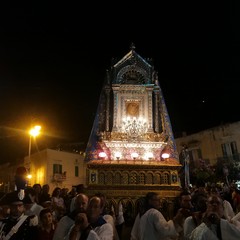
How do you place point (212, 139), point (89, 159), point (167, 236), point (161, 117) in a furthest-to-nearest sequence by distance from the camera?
point (212, 139), point (161, 117), point (89, 159), point (167, 236)

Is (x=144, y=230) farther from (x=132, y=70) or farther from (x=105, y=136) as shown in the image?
(x=132, y=70)

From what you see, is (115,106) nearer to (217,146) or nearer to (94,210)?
(94,210)

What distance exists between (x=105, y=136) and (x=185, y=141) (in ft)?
75.1

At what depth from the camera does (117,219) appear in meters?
9.46

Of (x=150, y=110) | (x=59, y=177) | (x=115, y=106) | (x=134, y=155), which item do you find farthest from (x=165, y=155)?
(x=59, y=177)

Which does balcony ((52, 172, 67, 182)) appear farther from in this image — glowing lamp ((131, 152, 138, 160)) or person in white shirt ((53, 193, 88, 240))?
person in white shirt ((53, 193, 88, 240))

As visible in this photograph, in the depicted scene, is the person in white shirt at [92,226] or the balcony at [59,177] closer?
the person in white shirt at [92,226]

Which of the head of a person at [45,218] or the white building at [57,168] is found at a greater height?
the white building at [57,168]

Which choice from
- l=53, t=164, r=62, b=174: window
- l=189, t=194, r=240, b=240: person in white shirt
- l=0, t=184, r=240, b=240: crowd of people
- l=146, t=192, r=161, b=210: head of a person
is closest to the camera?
l=189, t=194, r=240, b=240: person in white shirt

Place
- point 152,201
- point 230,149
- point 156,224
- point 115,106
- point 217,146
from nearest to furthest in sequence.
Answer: point 156,224
point 152,201
point 115,106
point 230,149
point 217,146

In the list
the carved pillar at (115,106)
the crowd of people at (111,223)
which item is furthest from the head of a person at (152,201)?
Result: the carved pillar at (115,106)

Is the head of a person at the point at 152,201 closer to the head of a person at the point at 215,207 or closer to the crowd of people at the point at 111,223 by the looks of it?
the crowd of people at the point at 111,223

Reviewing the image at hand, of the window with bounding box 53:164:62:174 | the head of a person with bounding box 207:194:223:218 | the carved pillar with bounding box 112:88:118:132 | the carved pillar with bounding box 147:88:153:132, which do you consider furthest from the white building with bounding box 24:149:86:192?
the head of a person with bounding box 207:194:223:218

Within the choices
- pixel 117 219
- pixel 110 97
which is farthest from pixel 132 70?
pixel 117 219
